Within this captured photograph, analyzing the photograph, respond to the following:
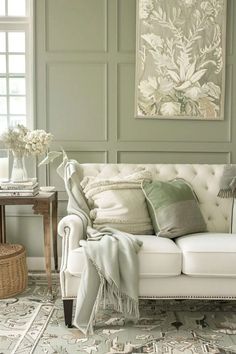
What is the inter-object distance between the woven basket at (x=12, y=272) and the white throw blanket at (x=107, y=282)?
32.3 inches

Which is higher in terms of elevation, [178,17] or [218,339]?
[178,17]

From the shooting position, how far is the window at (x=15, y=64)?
3.79 m

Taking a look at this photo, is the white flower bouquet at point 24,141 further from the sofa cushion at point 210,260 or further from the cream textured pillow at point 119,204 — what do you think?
the sofa cushion at point 210,260

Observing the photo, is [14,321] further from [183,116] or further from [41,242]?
[183,116]

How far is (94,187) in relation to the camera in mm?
3090

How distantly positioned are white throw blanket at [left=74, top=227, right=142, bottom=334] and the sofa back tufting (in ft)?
2.97

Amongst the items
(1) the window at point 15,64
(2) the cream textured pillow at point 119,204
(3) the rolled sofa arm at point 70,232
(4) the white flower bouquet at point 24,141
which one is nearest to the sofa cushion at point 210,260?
(2) the cream textured pillow at point 119,204

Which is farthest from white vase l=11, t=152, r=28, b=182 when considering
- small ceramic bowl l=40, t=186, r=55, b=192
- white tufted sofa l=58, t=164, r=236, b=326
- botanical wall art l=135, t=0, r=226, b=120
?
botanical wall art l=135, t=0, r=226, b=120

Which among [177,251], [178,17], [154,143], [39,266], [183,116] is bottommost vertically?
[39,266]

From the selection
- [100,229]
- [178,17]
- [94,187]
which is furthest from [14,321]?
[178,17]

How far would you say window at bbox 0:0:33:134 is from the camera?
379 cm

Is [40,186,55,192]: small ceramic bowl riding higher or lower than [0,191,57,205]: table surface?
higher

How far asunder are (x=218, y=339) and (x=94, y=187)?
1309mm

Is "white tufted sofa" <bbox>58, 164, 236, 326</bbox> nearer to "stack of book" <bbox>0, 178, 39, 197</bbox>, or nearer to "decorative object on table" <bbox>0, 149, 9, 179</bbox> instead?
"stack of book" <bbox>0, 178, 39, 197</bbox>
